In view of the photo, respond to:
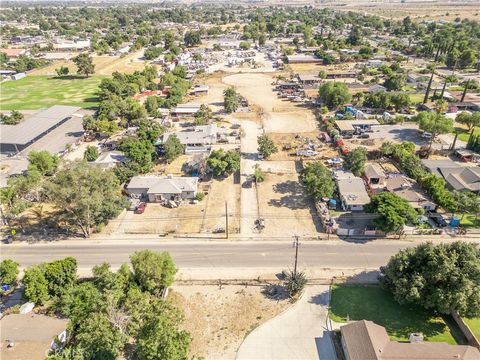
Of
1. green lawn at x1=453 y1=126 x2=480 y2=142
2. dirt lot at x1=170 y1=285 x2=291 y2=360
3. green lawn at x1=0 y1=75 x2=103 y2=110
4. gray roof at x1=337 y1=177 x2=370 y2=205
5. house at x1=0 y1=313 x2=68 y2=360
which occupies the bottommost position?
green lawn at x1=0 y1=75 x2=103 y2=110

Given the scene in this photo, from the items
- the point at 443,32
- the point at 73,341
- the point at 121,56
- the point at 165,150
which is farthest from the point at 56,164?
the point at 443,32

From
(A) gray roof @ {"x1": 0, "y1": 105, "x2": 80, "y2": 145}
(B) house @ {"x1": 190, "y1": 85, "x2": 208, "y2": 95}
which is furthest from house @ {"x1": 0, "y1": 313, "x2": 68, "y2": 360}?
(B) house @ {"x1": 190, "y1": 85, "x2": 208, "y2": 95}

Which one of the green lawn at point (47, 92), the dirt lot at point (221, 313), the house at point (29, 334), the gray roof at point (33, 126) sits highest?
Result: the house at point (29, 334)

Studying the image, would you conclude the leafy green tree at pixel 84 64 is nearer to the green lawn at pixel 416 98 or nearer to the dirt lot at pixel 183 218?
the dirt lot at pixel 183 218

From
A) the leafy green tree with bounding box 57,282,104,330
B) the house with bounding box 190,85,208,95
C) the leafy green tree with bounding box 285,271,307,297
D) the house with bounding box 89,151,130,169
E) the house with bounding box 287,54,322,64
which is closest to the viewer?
the leafy green tree with bounding box 57,282,104,330

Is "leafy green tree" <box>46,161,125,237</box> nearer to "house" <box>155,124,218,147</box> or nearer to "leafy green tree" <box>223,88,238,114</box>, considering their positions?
"house" <box>155,124,218,147</box>

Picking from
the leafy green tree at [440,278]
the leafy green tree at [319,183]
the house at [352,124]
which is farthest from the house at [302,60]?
the leafy green tree at [440,278]

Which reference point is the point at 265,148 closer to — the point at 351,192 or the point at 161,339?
the point at 351,192
